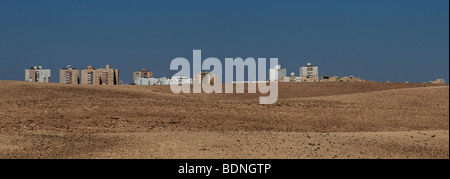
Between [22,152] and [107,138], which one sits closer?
[22,152]

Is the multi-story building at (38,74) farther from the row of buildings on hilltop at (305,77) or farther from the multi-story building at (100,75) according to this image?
the row of buildings on hilltop at (305,77)

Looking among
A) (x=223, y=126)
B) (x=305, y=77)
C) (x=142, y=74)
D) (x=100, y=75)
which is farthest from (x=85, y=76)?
(x=223, y=126)

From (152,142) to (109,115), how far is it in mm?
9990

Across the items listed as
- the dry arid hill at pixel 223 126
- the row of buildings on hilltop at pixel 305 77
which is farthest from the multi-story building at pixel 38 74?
the dry arid hill at pixel 223 126

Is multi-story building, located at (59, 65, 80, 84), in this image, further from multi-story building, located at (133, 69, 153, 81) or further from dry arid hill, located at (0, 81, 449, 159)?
dry arid hill, located at (0, 81, 449, 159)

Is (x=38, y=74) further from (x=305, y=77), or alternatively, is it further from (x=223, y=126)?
(x=223, y=126)

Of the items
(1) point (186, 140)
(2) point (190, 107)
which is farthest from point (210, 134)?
(2) point (190, 107)

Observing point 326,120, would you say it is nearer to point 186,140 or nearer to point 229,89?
point 186,140

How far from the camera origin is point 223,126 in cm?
2230

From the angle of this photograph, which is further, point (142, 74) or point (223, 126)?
point (142, 74)

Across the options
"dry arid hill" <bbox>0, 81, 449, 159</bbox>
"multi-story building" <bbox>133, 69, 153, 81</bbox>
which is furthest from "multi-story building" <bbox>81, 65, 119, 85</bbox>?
"dry arid hill" <bbox>0, 81, 449, 159</bbox>

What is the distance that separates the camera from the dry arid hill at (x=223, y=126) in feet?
42.9
